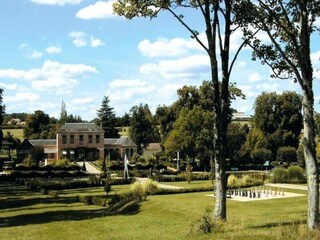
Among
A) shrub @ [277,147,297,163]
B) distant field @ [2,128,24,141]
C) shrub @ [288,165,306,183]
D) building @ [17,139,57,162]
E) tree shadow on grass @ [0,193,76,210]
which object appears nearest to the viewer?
tree shadow on grass @ [0,193,76,210]

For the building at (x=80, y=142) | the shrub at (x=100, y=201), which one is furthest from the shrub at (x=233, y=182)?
the building at (x=80, y=142)

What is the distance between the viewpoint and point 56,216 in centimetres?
2595

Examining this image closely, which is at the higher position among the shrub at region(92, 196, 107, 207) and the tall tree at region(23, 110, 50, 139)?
the tall tree at region(23, 110, 50, 139)

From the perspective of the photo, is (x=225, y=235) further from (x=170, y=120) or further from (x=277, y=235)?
(x=170, y=120)

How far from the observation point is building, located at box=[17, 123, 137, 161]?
98.1 m

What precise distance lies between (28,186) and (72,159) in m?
47.3

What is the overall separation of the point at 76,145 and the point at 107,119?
28.5m

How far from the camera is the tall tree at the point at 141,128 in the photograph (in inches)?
4311

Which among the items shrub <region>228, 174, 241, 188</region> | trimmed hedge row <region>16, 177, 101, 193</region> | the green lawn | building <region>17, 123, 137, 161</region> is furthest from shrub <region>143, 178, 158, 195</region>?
building <region>17, 123, 137, 161</region>

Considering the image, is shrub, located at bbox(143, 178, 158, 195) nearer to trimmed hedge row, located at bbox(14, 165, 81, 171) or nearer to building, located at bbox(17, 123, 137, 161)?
trimmed hedge row, located at bbox(14, 165, 81, 171)

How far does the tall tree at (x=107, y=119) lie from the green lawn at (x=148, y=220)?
3485 inches

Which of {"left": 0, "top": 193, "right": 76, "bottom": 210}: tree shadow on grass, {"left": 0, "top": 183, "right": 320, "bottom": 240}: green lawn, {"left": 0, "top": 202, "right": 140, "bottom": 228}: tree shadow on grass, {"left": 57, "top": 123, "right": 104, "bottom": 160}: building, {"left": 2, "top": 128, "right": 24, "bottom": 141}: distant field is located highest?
{"left": 2, "top": 128, "right": 24, "bottom": 141}: distant field

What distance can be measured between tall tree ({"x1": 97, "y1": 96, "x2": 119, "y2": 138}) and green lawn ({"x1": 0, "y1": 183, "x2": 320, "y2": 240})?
290ft

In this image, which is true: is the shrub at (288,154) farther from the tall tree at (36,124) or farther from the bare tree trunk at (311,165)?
the bare tree trunk at (311,165)
